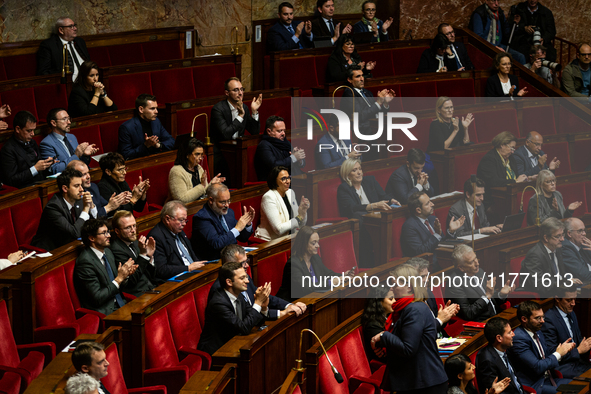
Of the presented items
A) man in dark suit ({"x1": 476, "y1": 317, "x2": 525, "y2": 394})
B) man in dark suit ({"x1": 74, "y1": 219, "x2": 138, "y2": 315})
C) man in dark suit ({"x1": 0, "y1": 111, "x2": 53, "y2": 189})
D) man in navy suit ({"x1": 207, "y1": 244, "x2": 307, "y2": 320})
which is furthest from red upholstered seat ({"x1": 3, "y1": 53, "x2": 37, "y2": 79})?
man in dark suit ({"x1": 476, "y1": 317, "x2": 525, "y2": 394})

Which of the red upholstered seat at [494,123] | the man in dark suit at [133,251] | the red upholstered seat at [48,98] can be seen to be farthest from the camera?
the red upholstered seat at [494,123]

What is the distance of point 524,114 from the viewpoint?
3178mm

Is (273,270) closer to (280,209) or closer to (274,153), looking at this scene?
(280,209)

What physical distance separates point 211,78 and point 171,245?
134 cm

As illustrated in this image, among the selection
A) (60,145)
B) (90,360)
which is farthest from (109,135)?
(90,360)

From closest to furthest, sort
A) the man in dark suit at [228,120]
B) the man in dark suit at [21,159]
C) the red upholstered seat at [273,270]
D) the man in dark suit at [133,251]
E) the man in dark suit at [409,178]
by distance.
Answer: the man in dark suit at [133,251], the red upholstered seat at [273,270], the man in dark suit at [21,159], the man in dark suit at [409,178], the man in dark suit at [228,120]

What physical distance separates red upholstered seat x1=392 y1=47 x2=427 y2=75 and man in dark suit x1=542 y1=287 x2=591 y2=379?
163 centimetres

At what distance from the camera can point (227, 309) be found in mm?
1567

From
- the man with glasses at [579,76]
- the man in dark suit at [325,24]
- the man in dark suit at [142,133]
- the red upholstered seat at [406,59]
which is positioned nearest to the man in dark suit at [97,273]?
the man in dark suit at [142,133]

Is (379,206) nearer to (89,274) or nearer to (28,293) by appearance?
(89,274)

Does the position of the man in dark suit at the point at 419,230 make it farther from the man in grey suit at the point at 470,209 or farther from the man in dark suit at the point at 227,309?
the man in dark suit at the point at 227,309

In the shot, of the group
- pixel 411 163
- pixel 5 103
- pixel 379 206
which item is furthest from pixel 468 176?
pixel 5 103

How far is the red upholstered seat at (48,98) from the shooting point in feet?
8.65

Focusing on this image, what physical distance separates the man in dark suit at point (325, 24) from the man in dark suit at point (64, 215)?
172cm
